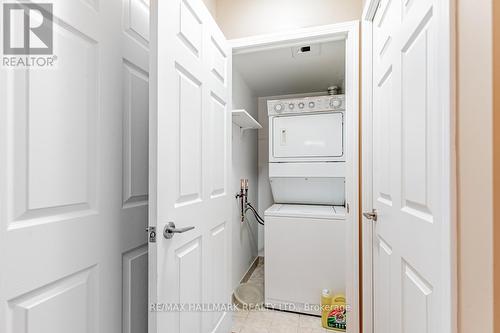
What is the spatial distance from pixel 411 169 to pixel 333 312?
4.69 ft

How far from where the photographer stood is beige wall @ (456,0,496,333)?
0.51 meters

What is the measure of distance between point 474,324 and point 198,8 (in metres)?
1.50

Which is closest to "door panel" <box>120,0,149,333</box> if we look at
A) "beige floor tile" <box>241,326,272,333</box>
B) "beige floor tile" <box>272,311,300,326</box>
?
"beige floor tile" <box>241,326,272,333</box>

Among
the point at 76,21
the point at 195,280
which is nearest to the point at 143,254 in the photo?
the point at 195,280

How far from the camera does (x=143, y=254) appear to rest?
1129 millimetres

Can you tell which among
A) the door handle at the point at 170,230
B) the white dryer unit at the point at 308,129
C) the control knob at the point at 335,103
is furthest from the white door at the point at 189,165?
the control knob at the point at 335,103

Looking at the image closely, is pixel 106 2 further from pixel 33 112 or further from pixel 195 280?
pixel 195 280

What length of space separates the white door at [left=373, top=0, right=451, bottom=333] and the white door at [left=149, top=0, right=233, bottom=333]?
87 centimetres

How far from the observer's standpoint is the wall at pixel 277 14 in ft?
5.55

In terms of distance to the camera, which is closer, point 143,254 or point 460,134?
point 460,134

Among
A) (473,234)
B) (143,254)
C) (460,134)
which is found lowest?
(143,254)

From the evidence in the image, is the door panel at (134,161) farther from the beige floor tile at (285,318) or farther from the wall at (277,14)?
the beige floor tile at (285,318)

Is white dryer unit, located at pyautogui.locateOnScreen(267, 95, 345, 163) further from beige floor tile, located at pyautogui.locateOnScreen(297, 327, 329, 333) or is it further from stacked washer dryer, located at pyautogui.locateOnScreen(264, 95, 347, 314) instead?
beige floor tile, located at pyautogui.locateOnScreen(297, 327, 329, 333)

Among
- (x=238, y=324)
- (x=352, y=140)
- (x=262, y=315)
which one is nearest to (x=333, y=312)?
(x=262, y=315)
